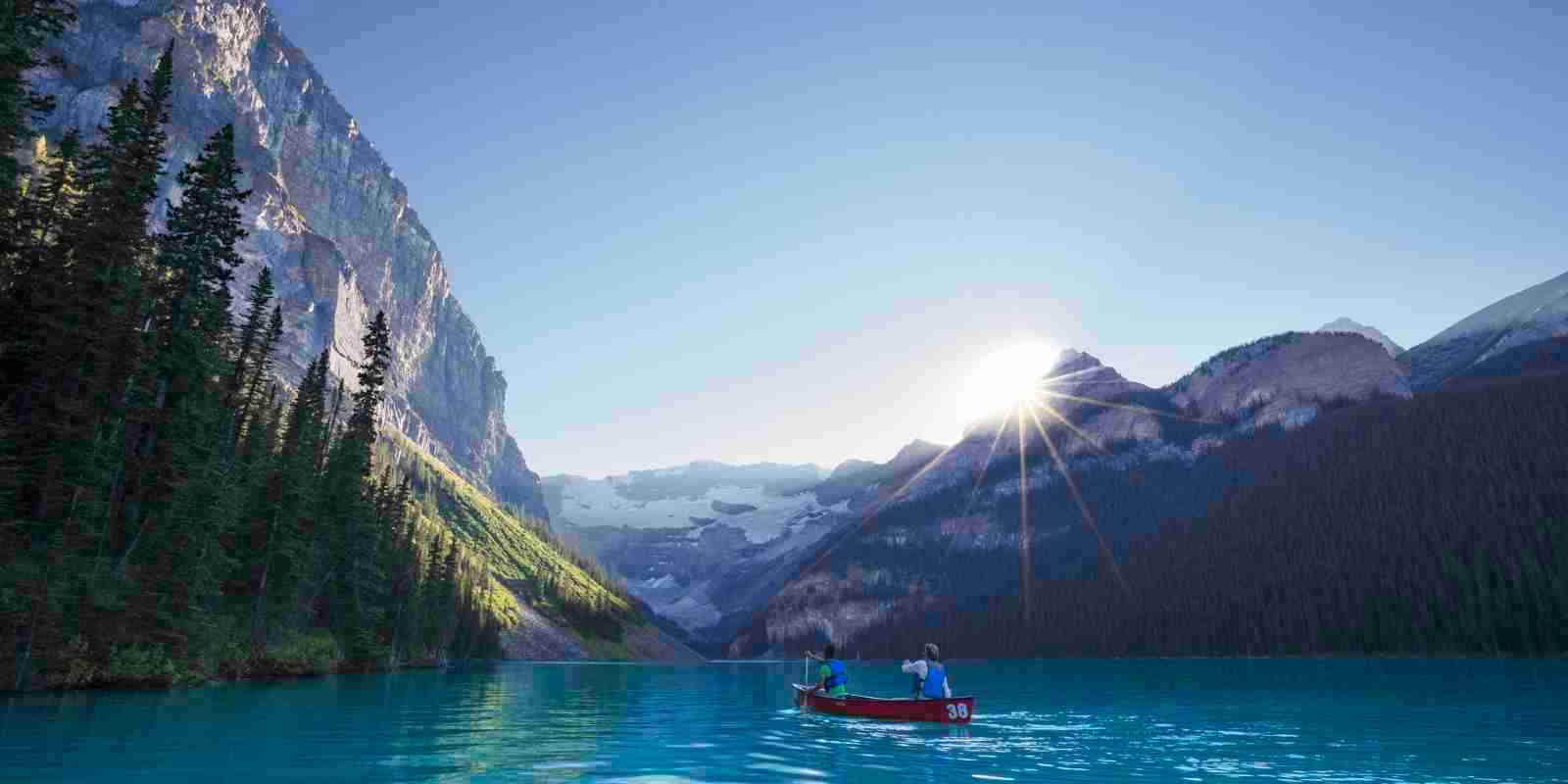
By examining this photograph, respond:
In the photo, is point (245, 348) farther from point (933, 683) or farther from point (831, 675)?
point (933, 683)

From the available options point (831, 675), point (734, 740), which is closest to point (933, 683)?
point (831, 675)

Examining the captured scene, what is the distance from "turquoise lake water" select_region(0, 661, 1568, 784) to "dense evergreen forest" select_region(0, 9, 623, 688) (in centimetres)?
433

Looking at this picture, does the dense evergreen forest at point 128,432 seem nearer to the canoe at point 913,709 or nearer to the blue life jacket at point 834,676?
the blue life jacket at point 834,676

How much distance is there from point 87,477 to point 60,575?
524cm

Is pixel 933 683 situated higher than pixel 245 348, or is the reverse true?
pixel 245 348

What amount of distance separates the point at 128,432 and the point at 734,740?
3856cm

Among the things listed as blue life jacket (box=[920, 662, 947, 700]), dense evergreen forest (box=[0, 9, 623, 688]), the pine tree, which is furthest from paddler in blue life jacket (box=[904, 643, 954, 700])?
the pine tree

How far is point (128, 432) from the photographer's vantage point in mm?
48406

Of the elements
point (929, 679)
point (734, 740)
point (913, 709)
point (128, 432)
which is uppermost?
point (128, 432)

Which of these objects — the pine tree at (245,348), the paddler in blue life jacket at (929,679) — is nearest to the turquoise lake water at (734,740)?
the paddler in blue life jacket at (929,679)

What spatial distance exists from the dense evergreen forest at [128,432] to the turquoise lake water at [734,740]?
433 centimetres

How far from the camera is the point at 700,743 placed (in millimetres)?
36250

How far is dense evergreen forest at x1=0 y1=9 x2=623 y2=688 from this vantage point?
3869 cm

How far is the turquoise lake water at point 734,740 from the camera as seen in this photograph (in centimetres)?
2589
